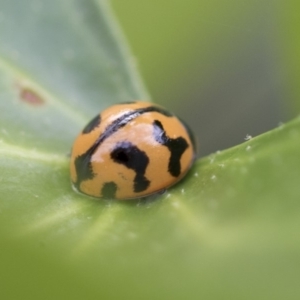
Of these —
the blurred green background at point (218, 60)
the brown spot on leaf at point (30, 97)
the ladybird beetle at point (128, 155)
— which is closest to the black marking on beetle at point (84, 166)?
the ladybird beetle at point (128, 155)

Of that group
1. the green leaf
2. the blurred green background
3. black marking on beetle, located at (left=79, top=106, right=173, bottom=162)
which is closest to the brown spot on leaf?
the green leaf

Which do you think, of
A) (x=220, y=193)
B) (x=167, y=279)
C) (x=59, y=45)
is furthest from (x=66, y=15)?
(x=167, y=279)

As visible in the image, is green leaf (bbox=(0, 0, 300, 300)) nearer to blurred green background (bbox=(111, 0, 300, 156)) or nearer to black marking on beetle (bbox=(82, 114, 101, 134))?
black marking on beetle (bbox=(82, 114, 101, 134))

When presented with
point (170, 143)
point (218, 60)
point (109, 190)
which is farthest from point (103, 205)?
point (218, 60)

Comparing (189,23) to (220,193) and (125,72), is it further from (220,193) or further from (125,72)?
(220,193)

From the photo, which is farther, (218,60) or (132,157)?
(218,60)

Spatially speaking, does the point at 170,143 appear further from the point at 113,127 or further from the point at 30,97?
the point at 30,97
